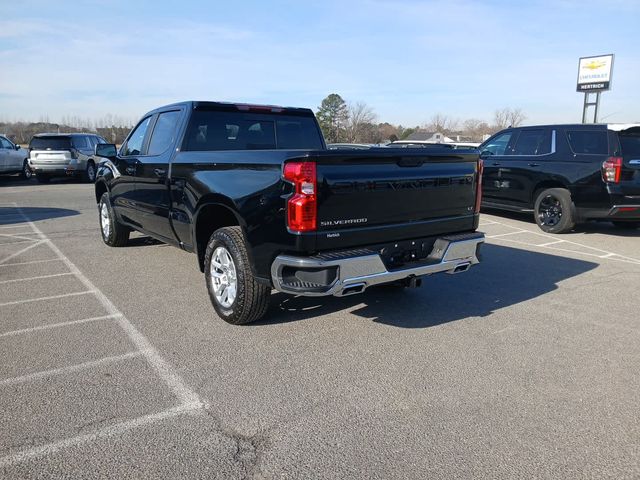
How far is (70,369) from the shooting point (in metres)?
3.68

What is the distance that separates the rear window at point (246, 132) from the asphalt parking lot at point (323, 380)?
1.58 metres

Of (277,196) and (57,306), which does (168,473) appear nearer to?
(277,196)

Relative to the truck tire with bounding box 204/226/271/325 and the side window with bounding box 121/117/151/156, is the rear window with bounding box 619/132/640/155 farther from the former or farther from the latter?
the side window with bounding box 121/117/151/156

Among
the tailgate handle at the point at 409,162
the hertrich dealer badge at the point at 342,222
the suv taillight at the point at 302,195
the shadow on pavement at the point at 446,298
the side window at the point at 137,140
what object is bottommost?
the shadow on pavement at the point at 446,298

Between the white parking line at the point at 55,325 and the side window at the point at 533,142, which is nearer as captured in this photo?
the white parking line at the point at 55,325

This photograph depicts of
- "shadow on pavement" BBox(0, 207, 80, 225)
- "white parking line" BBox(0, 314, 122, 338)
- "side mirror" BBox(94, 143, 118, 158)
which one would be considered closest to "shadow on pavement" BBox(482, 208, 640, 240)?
"side mirror" BBox(94, 143, 118, 158)

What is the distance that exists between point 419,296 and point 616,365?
2.02m

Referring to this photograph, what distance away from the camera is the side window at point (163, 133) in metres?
5.70

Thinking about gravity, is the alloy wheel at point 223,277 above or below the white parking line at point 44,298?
above

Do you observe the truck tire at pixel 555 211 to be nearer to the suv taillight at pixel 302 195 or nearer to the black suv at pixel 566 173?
the black suv at pixel 566 173

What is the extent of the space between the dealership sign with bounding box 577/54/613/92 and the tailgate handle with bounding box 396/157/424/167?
27.2 m

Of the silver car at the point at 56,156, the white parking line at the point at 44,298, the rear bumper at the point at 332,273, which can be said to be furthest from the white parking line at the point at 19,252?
the silver car at the point at 56,156

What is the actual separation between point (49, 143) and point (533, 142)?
1693 cm

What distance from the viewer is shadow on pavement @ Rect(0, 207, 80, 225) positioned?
10766 mm
